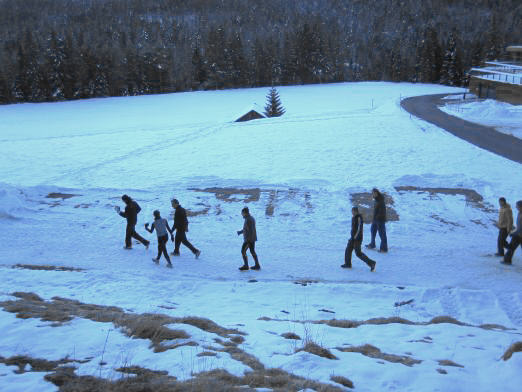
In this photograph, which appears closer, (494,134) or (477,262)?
(477,262)

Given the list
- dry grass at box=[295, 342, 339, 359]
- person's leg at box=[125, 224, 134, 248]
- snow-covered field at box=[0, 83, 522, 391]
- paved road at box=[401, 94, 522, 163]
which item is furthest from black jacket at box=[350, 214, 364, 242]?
paved road at box=[401, 94, 522, 163]

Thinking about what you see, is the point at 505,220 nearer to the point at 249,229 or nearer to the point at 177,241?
the point at 249,229

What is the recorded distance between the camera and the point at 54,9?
6649 inches

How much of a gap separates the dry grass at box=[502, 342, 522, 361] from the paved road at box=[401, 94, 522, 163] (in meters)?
15.2

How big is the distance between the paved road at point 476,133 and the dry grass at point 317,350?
16613mm

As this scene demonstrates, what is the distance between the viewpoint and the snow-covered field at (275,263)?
5344mm

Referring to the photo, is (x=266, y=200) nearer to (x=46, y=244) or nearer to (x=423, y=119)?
(x=46, y=244)

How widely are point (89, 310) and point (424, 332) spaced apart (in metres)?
5.05

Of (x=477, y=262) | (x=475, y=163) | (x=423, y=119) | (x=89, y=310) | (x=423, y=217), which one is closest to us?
(x=89, y=310)

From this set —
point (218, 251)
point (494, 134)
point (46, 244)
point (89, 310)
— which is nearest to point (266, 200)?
point (218, 251)

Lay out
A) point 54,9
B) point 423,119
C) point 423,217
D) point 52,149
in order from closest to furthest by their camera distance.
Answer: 1. point 423,217
2. point 52,149
3. point 423,119
4. point 54,9

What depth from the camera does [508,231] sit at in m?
9.93

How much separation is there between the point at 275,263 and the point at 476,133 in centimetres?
1924

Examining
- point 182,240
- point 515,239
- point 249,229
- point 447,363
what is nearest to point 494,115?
point 515,239
